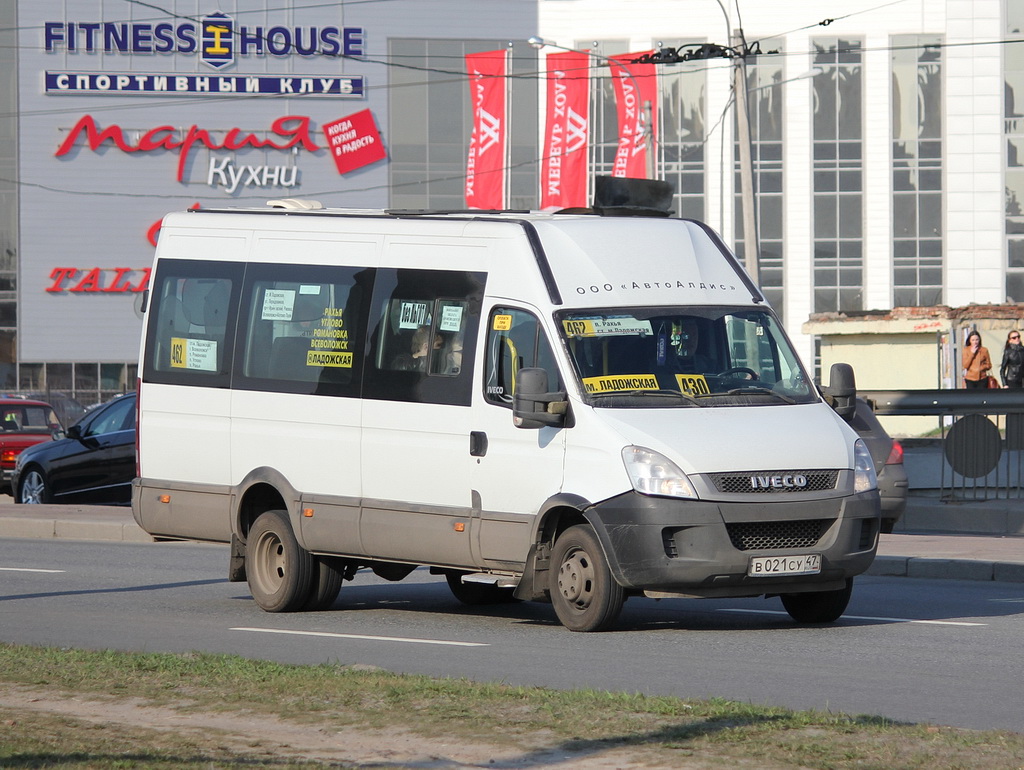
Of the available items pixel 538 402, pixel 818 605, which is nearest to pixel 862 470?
pixel 818 605

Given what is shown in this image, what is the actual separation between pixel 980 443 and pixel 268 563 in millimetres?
8950

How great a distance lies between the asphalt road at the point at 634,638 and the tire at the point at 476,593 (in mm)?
133

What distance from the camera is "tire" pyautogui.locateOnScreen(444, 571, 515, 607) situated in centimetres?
1226

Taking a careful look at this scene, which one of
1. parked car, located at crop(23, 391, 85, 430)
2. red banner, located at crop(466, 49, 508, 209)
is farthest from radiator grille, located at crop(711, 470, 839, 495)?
red banner, located at crop(466, 49, 508, 209)

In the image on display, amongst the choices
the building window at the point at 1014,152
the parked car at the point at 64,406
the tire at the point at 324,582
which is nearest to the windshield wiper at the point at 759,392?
the tire at the point at 324,582

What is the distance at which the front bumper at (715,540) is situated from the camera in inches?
388

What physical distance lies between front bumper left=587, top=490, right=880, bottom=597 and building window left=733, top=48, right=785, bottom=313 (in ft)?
154

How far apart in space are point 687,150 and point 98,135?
21.5m

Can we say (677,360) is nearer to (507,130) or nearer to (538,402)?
(538,402)

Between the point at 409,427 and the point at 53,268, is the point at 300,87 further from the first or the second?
the point at 409,427

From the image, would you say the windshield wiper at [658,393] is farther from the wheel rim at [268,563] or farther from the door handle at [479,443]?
the wheel rim at [268,563]

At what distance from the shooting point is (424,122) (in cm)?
6231

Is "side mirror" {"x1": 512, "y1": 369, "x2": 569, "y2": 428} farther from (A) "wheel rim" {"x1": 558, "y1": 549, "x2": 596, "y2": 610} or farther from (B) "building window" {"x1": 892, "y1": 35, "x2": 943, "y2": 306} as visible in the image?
(B) "building window" {"x1": 892, "y1": 35, "x2": 943, "y2": 306}

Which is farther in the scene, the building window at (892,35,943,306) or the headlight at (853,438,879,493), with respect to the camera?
the building window at (892,35,943,306)
